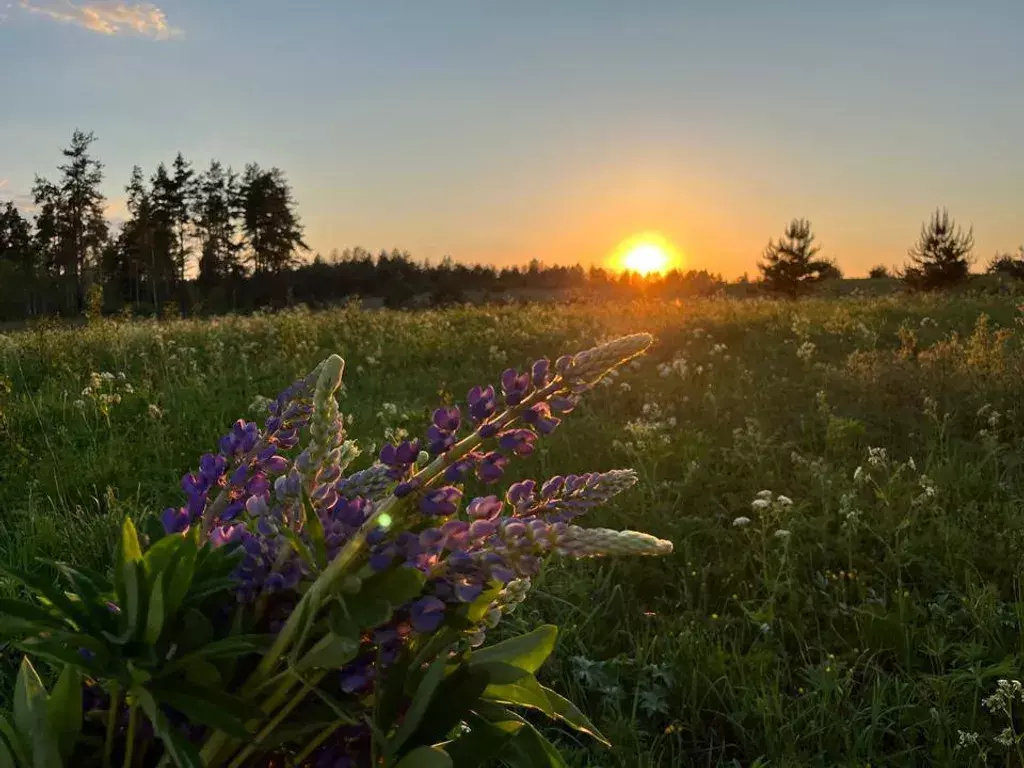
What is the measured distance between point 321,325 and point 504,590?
13091 mm

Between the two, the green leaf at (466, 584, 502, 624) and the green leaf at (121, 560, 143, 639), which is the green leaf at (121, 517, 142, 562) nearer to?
the green leaf at (121, 560, 143, 639)

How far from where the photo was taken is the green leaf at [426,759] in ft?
2.38

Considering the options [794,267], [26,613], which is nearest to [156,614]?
[26,613]

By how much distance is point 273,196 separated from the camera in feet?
227

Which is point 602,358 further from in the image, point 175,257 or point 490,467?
point 175,257

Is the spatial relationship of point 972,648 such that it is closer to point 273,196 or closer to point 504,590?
point 504,590

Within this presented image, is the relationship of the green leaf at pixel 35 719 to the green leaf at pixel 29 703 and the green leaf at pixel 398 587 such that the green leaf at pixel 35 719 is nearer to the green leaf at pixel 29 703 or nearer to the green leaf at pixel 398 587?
the green leaf at pixel 29 703

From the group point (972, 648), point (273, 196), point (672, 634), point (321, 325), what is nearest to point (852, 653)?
point (972, 648)

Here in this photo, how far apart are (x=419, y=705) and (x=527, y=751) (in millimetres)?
156

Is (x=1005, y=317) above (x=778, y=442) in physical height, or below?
above

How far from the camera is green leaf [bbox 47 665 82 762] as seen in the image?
789 millimetres

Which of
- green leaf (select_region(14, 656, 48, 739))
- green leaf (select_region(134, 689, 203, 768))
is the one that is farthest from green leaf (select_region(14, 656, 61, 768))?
green leaf (select_region(134, 689, 203, 768))

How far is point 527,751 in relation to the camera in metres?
0.86

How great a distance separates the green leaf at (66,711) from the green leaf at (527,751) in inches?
16.9
